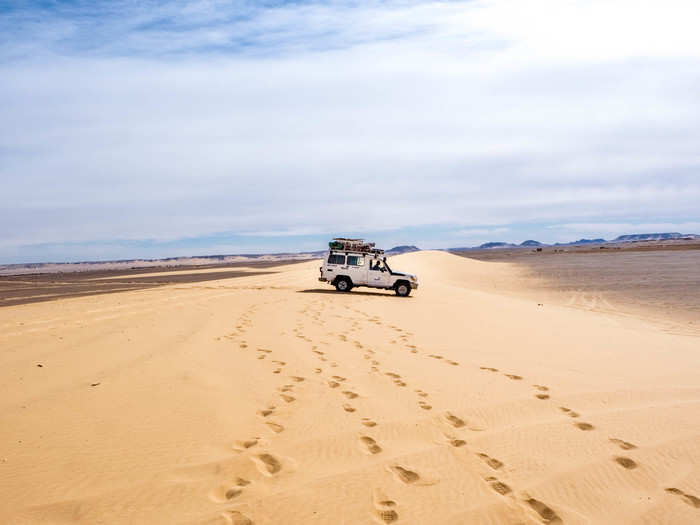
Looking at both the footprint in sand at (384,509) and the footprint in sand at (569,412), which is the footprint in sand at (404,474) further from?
the footprint in sand at (569,412)

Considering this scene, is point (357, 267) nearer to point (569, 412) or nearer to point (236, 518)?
point (569, 412)

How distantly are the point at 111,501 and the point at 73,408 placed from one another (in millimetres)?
2670

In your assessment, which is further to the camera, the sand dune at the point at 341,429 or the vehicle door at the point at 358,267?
the vehicle door at the point at 358,267

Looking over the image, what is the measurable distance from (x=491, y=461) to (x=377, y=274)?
766 inches

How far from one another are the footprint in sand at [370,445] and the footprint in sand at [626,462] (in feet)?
7.68

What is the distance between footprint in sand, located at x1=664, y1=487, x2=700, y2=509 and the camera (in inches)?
171

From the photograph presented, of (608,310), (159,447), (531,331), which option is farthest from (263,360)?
(608,310)

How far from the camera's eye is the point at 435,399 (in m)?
7.11

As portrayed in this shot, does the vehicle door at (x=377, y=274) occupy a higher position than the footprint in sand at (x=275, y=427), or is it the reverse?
the vehicle door at (x=377, y=274)

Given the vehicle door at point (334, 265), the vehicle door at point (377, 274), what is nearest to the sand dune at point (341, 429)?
the vehicle door at point (377, 274)

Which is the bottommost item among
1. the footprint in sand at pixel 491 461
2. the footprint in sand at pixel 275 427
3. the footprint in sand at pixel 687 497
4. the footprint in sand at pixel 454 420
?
the footprint in sand at pixel 687 497

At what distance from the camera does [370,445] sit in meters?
5.45

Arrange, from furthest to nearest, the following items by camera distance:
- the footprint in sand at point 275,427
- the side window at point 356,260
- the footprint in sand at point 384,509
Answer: the side window at point 356,260
the footprint in sand at point 275,427
the footprint in sand at point 384,509

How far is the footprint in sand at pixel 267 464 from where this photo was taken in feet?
15.7
